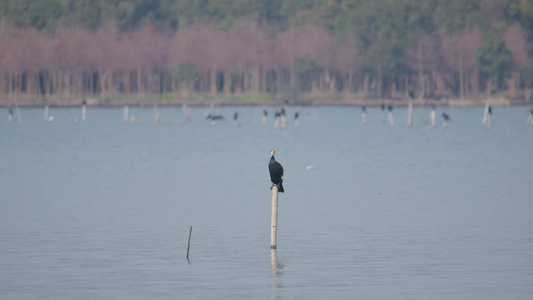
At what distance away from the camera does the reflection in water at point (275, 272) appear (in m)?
17.0

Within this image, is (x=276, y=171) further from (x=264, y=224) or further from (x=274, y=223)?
(x=264, y=224)

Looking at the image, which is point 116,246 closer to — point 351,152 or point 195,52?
point 351,152

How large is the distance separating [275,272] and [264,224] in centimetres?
630

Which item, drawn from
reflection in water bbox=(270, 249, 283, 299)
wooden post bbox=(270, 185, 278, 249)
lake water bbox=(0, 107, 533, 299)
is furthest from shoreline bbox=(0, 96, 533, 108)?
reflection in water bbox=(270, 249, 283, 299)

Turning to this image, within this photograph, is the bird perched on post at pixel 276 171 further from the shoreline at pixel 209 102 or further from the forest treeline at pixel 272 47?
the shoreline at pixel 209 102

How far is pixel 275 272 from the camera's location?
18500 millimetres

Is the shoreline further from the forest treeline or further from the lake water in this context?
the lake water

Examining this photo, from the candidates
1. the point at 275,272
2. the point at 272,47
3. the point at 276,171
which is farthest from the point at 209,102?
the point at 275,272

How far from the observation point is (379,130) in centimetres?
7900

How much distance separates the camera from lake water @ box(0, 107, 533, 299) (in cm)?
1759

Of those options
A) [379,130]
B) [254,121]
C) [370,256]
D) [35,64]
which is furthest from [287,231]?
[35,64]

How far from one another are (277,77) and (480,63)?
3078cm

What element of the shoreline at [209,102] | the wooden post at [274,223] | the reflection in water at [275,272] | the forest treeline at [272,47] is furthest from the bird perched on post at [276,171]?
the shoreline at [209,102]

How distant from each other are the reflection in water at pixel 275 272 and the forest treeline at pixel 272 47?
8656 cm
